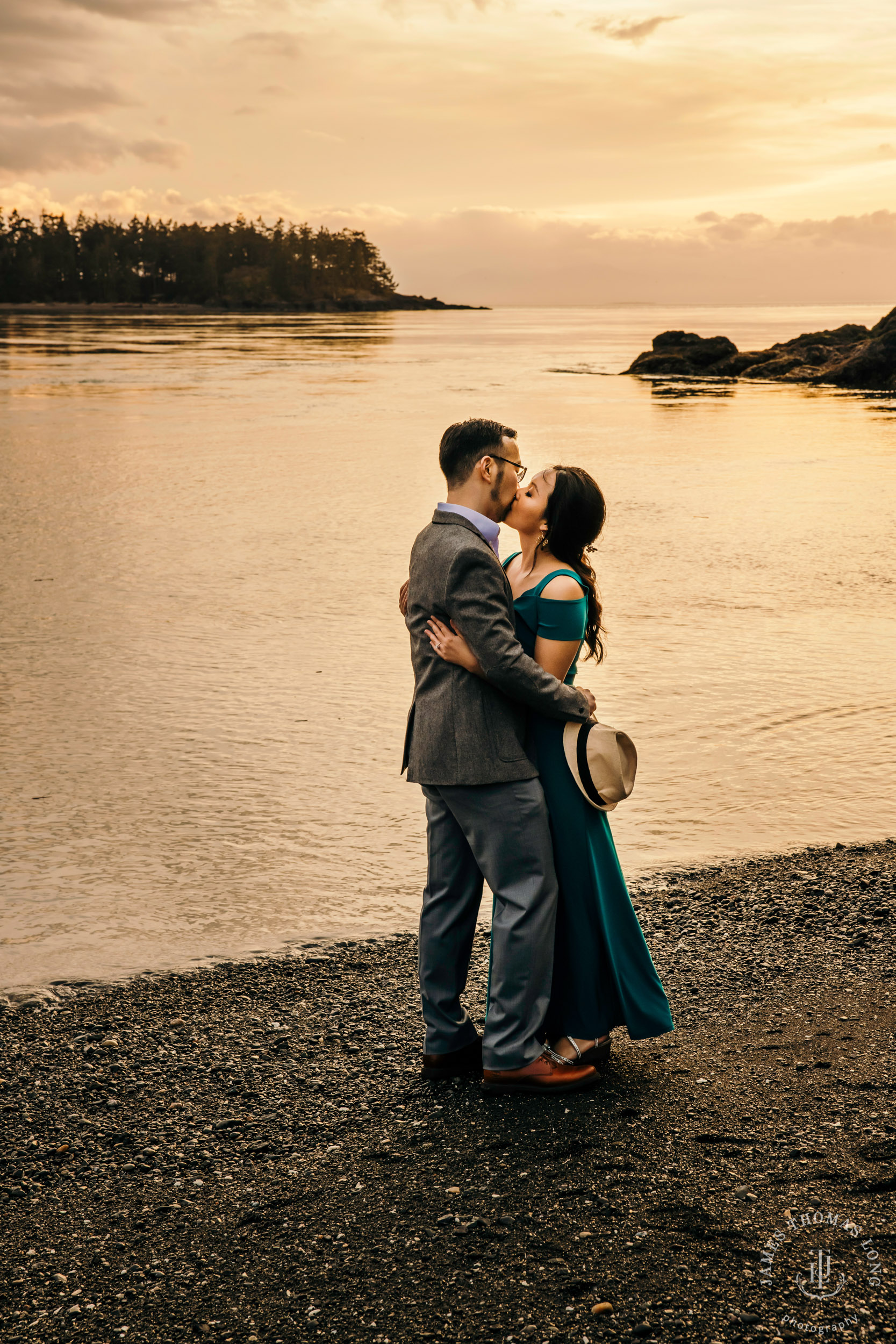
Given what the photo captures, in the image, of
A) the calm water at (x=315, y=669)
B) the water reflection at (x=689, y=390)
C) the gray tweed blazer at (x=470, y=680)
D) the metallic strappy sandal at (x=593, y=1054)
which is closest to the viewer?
the gray tweed blazer at (x=470, y=680)

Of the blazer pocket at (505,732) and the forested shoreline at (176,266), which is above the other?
the forested shoreline at (176,266)

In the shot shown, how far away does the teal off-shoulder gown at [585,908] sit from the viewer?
2943mm

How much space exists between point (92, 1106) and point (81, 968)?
33.1 inches

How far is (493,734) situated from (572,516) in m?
0.58

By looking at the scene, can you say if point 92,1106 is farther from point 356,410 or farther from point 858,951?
point 356,410

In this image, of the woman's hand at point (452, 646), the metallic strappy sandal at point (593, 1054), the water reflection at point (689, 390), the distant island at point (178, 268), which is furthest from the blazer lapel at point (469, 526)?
the distant island at point (178, 268)

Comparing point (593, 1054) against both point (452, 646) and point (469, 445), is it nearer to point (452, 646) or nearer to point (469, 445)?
point (452, 646)

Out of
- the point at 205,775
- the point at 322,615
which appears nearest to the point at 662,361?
the point at 322,615

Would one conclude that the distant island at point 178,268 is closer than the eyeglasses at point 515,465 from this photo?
No

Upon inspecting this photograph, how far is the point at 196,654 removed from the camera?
7.24 m

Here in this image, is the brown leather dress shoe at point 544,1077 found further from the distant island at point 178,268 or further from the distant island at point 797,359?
the distant island at point 178,268

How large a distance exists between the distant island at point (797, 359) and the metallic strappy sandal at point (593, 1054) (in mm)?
32276

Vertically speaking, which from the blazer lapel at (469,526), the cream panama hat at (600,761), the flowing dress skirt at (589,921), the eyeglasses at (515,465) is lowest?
the flowing dress skirt at (589,921)

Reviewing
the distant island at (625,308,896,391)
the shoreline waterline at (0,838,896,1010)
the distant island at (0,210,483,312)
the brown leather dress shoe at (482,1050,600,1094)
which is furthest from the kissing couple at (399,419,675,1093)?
Answer: the distant island at (0,210,483,312)
